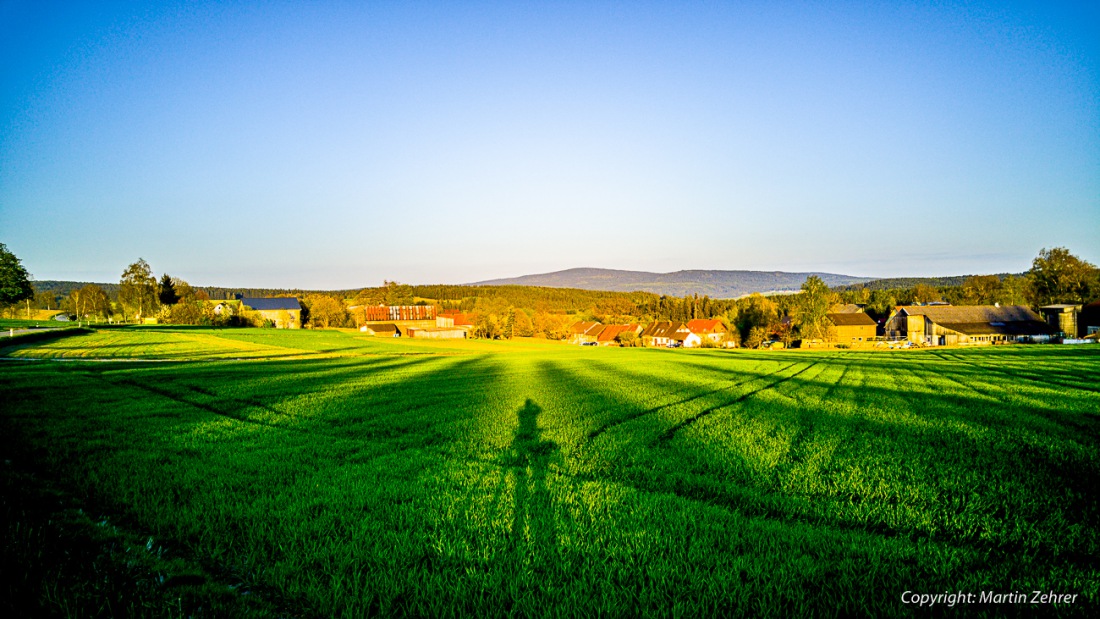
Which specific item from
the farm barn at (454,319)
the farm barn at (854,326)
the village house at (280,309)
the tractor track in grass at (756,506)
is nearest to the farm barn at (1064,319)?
the farm barn at (854,326)

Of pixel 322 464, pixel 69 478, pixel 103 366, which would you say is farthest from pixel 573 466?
pixel 103 366

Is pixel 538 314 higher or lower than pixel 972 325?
higher

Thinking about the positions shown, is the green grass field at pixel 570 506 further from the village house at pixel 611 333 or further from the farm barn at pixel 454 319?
the farm barn at pixel 454 319

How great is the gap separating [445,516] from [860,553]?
163 inches

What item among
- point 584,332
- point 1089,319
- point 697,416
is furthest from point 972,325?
point 697,416

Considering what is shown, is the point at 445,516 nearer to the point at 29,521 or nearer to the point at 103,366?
the point at 29,521

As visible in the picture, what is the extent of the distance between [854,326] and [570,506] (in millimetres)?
115576

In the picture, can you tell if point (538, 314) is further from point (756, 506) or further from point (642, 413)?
point (756, 506)

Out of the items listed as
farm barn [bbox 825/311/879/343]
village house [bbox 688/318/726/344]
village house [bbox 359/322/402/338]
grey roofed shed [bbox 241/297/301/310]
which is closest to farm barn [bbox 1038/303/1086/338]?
farm barn [bbox 825/311/879/343]

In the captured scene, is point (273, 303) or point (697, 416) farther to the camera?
point (273, 303)

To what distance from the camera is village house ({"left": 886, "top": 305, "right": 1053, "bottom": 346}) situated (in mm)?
83688

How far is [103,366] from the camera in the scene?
92.0 ft

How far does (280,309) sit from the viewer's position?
12244cm

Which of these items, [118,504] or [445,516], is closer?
[445,516]
